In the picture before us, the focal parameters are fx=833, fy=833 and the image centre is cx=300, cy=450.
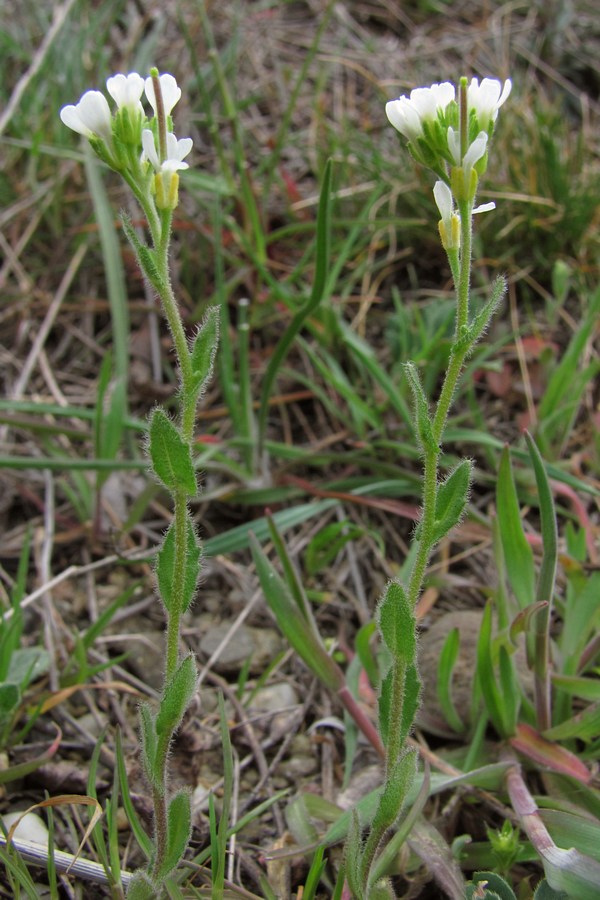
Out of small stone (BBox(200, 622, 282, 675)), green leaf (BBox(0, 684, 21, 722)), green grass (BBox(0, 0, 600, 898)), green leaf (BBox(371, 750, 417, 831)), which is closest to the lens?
green leaf (BBox(371, 750, 417, 831))

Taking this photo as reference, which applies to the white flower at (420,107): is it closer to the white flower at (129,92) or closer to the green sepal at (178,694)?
the white flower at (129,92)

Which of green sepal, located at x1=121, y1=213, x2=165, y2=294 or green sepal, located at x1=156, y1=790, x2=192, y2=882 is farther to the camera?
green sepal, located at x1=156, y1=790, x2=192, y2=882

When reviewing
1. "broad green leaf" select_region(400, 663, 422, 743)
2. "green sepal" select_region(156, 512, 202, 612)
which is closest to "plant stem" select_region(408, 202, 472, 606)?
"broad green leaf" select_region(400, 663, 422, 743)

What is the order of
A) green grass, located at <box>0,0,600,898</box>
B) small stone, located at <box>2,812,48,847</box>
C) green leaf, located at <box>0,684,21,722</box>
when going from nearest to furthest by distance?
1. small stone, located at <box>2,812,48,847</box>
2. green leaf, located at <box>0,684,21,722</box>
3. green grass, located at <box>0,0,600,898</box>

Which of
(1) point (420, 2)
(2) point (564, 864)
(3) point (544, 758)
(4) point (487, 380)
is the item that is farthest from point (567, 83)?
Answer: (2) point (564, 864)

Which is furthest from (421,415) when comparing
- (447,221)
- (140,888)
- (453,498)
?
(140,888)

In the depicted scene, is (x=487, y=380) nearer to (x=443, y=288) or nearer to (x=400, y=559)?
(x=443, y=288)

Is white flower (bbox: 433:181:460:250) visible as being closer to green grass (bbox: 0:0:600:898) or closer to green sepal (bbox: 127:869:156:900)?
green grass (bbox: 0:0:600:898)

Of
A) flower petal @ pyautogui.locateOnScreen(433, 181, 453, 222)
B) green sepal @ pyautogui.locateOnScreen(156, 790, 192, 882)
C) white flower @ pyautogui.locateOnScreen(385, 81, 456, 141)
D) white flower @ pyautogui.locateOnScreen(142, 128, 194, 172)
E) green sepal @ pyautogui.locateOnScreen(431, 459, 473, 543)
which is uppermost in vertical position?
white flower @ pyautogui.locateOnScreen(385, 81, 456, 141)
